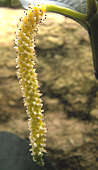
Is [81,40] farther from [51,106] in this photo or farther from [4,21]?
[4,21]

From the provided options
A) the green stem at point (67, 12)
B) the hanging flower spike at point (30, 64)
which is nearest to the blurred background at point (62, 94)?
the hanging flower spike at point (30, 64)

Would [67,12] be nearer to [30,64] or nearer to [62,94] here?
[30,64]

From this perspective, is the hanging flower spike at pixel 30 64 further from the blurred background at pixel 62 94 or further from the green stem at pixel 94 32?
the blurred background at pixel 62 94

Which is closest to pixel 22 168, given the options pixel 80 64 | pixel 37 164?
pixel 37 164

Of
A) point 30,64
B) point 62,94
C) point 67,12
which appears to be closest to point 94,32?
point 67,12

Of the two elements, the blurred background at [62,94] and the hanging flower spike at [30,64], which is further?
the blurred background at [62,94]

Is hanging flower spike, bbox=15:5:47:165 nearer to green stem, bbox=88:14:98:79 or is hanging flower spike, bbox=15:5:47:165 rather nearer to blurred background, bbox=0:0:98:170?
green stem, bbox=88:14:98:79
